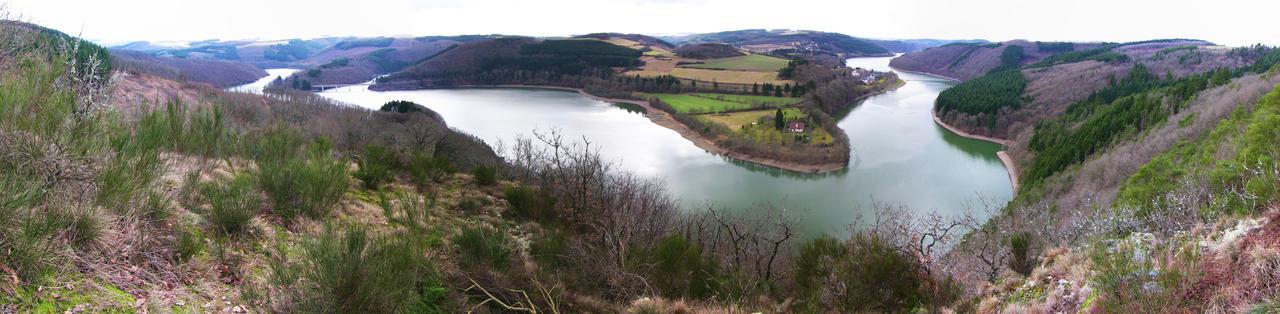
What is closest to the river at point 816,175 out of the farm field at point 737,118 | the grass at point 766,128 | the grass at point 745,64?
the grass at point 766,128

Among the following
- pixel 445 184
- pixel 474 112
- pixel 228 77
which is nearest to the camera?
pixel 445 184

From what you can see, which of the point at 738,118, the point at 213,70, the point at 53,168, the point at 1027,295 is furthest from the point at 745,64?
the point at 213,70

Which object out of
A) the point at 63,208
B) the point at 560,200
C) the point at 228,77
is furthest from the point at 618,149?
the point at 228,77

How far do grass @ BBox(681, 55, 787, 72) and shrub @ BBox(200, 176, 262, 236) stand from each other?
296 feet

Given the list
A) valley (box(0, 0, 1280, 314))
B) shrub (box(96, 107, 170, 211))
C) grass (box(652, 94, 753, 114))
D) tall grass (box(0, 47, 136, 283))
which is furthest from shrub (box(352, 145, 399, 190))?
grass (box(652, 94, 753, 114))

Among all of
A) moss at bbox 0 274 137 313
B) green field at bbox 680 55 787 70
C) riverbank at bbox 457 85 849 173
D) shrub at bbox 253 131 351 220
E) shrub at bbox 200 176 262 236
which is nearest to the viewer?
moss at bbox 0 274 137 313

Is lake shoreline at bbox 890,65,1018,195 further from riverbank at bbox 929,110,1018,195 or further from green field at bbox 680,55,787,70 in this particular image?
green field at bbox 680,55,787,70

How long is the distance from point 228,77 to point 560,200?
120 metres

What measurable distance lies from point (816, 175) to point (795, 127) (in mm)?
11970

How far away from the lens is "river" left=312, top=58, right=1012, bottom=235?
2825 centimetres

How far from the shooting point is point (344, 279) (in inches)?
129

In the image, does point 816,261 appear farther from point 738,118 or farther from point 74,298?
point 738,118

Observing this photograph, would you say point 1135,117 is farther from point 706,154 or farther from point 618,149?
point 618,149

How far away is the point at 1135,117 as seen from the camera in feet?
108
